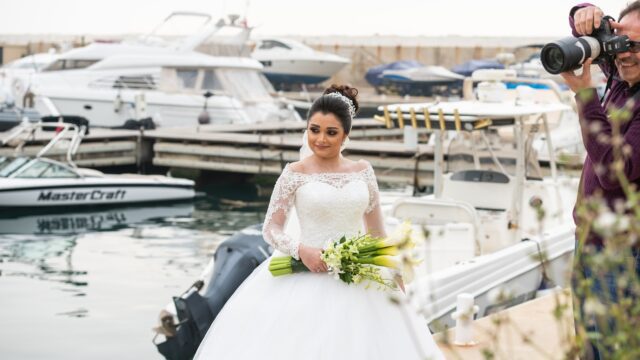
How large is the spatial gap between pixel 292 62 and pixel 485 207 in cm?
3473

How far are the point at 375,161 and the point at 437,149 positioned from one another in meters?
8.87

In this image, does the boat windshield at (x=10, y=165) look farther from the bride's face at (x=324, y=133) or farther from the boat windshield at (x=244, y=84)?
the bride's face at (x=324, y=133)

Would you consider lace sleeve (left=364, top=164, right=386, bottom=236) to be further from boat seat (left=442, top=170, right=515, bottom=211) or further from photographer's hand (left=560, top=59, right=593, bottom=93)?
boat seat (left=442, top=170, right=515, bottom=211)

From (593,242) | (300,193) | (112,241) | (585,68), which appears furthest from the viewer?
(112,241)

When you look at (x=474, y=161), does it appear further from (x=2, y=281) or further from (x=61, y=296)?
(x=2, y=281)

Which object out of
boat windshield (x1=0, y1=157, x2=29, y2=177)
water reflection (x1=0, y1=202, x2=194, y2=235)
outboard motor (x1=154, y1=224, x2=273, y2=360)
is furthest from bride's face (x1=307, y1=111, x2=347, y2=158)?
boat windshield (x1=0, y1=157, x2=29, y2=177)

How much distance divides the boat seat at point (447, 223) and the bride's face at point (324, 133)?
401 centimetres

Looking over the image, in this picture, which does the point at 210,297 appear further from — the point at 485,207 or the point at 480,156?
the point at 480,156

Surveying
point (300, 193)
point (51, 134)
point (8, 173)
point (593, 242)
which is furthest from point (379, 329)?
point (51, 134)

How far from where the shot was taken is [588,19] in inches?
140

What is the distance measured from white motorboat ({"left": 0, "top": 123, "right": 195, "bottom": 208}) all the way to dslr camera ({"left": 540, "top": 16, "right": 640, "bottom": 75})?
553 inches

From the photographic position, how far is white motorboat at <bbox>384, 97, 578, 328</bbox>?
884 cm

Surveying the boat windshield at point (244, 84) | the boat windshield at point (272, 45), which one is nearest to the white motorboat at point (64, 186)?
the boat windshield at point (244, 84)

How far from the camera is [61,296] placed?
11328 millimetres
